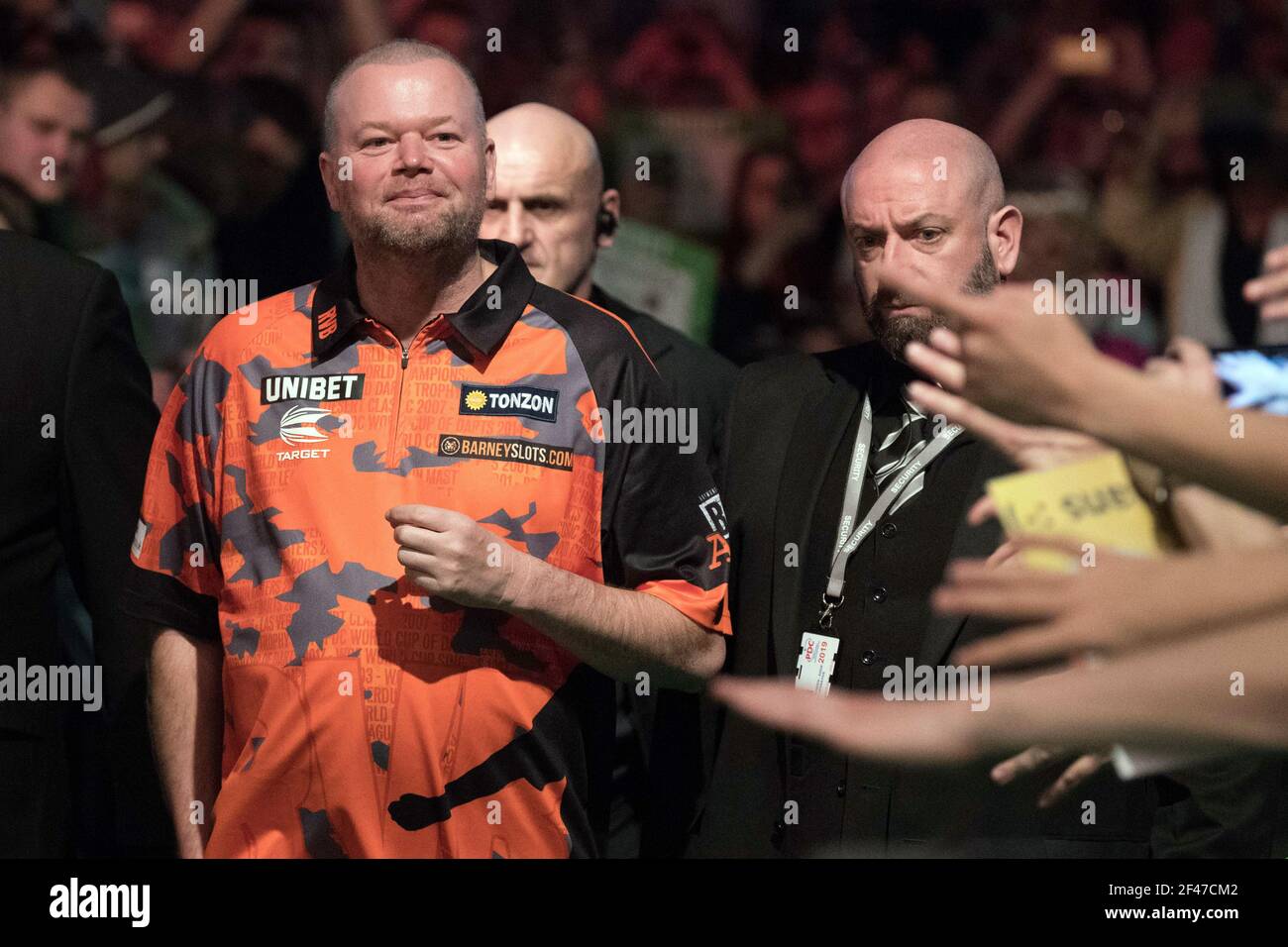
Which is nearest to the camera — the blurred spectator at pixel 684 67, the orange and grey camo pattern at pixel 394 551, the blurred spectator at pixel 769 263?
the orange and grey camo pattern at pixel 394 551

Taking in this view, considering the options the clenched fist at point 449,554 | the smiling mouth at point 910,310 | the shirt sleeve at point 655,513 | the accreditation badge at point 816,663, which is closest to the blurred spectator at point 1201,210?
the smiling mouth at point 910,310

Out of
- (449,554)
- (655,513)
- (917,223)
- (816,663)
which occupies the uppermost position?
(917,223)

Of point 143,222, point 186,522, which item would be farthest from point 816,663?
point 143,222

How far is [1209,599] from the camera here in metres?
1.83

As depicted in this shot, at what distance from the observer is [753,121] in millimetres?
5816

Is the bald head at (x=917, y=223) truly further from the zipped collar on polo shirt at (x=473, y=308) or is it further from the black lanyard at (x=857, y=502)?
the zipped collar on polo shirt at (x=473, y=308)

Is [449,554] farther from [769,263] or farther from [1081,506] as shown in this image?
[769,263]

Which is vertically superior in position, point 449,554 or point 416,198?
point 416,198

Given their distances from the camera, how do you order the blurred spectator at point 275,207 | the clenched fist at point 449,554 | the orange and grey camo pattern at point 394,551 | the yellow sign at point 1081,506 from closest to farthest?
the yellow sign at point 1081,506 → the clenched fist at point 449,554 → the orange and grey camo pattern at point 394,551 → the blurred spectator at point 275,207

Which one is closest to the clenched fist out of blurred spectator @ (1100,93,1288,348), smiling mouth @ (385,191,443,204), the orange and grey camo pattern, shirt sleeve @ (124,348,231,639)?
the orange and grey camo pattern

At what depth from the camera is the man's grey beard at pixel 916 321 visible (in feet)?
10.7

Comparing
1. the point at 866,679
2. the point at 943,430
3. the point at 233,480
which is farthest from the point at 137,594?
the point at 943,430

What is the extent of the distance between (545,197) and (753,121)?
1913 millimetres

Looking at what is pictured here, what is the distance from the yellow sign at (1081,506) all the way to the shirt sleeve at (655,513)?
40.0 inches
